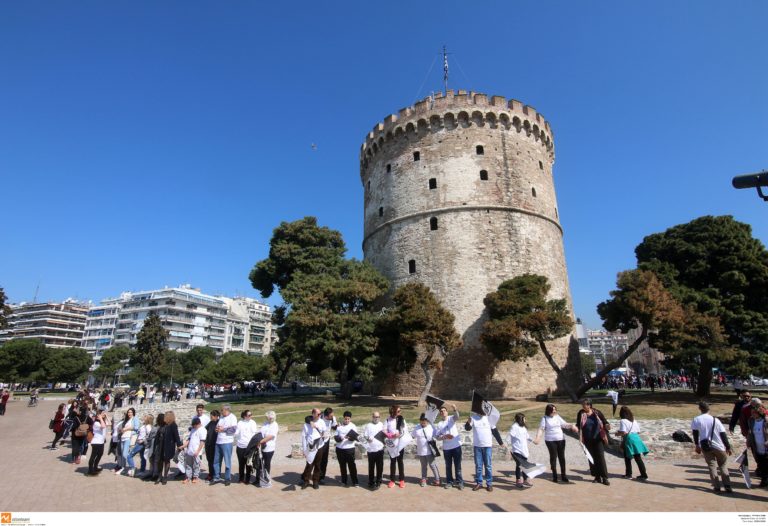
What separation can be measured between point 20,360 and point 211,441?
190 ft

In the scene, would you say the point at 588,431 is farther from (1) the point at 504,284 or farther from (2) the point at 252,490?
(1) the point at 504,284

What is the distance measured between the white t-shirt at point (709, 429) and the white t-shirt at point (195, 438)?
8.30 metres

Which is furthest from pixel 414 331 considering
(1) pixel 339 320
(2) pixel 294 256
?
(2) pixel 294 256

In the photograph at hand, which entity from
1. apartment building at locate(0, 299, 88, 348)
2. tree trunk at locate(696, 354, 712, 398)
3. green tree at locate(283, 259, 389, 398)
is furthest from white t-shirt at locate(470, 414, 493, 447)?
apartment building at locate(0, 299, 88, 348)

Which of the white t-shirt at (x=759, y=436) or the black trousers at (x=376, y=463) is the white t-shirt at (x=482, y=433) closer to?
the black trousers at (x=376, y=463)

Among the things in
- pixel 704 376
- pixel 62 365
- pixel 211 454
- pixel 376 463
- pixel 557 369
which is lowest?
pixel 376 463

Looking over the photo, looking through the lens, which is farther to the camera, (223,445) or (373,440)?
(223,445)

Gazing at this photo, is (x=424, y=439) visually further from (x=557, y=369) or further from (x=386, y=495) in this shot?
(x=557, y=369)

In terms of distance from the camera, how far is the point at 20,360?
50.2 meters

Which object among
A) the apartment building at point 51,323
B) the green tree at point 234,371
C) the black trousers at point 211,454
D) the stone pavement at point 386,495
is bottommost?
the stone pavement at point 386,495

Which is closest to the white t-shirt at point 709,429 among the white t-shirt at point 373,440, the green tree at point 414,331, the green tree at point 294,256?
the white t-shirt at point 373,440

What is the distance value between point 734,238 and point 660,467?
62.9 ft

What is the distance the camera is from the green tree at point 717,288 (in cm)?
1912

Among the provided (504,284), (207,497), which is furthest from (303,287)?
(207,497)
